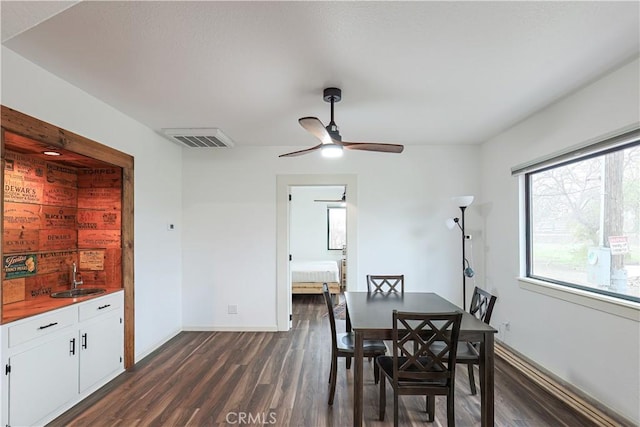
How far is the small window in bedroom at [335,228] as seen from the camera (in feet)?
28.0

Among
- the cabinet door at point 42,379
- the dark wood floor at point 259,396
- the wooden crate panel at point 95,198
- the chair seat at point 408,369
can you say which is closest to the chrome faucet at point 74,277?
the wooden crate panel at point 95,198

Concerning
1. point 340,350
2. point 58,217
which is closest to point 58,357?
point 58,217

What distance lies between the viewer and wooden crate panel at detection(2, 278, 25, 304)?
2.59 m

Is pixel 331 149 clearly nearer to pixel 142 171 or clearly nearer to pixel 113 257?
pixel 142 171

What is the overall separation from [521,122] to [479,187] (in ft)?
3.90

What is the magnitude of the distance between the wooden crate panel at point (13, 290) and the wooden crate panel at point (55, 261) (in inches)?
8.5

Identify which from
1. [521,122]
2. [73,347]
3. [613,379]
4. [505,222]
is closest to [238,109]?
[73,347]

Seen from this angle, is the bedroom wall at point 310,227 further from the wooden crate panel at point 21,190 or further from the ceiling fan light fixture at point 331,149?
the wooden crate panel at point 21,190

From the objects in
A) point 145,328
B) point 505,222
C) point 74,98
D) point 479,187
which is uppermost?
point 74,98

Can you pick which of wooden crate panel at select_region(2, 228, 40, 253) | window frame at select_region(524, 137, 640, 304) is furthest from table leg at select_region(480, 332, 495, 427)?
wooden crate panel at select_region(2, 228, 40, 253)

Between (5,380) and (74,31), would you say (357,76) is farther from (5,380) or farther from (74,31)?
(5,380)

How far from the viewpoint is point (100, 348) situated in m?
2.90

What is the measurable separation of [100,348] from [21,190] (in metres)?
1.57

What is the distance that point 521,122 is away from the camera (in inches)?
137
